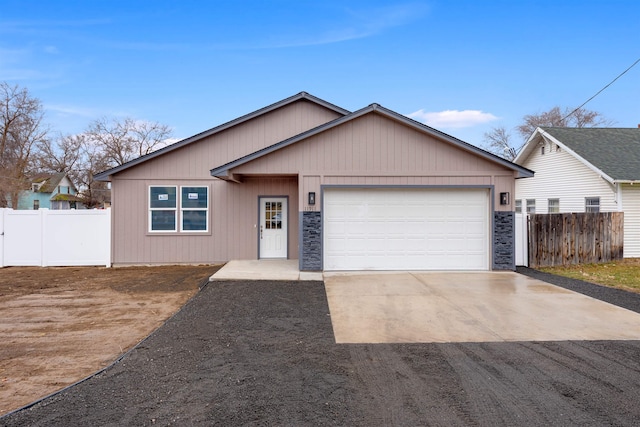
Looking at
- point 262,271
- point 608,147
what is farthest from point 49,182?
point 608,147

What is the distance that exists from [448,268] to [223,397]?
339 inches

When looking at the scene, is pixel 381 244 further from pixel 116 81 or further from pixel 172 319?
pixel 116 81

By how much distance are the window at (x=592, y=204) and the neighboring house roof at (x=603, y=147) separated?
124 cm

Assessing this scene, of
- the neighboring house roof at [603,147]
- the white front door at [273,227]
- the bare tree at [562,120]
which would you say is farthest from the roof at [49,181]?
the bare tree at [562,120]

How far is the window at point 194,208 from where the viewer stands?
12.9 m

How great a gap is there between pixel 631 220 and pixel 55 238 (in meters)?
19.4

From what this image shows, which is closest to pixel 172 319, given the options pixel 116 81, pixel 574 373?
pixel 574 373

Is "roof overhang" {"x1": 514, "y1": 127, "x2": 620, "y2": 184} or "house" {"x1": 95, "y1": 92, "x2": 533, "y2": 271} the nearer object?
"house" {"x1": 95, "y1": 92, "x2": 533, "y2": 271}

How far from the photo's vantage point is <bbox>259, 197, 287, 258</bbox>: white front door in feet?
43.1

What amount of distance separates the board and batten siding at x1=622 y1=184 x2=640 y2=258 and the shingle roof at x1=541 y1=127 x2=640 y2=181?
605mm

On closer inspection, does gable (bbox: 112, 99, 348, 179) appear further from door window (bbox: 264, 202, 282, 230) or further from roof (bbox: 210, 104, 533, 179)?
roof (bbox: 210, 104, 533, 179)

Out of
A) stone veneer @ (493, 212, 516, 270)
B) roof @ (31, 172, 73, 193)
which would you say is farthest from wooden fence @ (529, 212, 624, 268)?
roof @ (31, 172, 73, 193)

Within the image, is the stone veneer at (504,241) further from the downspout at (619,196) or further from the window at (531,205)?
the window at (531,205)

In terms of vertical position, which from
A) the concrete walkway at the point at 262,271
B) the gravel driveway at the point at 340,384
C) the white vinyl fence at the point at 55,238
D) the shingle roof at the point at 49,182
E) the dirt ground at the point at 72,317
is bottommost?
the dirt ground at the point at 72,317
